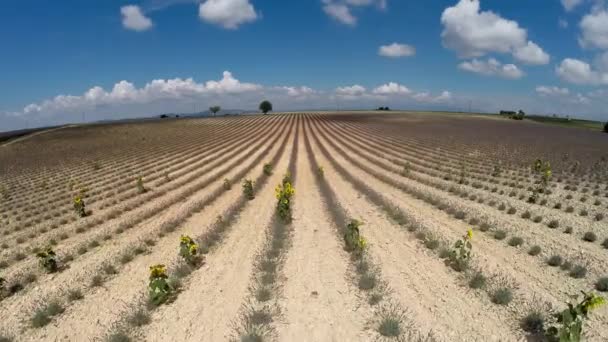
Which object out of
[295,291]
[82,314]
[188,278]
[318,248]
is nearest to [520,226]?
[318,248]

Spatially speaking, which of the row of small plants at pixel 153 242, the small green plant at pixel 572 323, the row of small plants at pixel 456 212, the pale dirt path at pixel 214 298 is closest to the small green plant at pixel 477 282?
the small green plant at pixel 572 323

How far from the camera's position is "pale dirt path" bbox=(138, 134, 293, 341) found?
6.93 metres

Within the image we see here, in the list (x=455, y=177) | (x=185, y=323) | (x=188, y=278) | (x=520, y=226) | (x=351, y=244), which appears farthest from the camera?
(x=455, y=177)

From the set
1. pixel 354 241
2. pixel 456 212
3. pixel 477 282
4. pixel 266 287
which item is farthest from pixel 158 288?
pixel 456 212

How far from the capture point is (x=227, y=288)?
863 centimetres

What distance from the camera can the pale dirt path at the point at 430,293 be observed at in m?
6.70

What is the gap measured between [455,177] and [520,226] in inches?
382

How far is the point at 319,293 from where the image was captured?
827cm

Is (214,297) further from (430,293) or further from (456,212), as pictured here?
(456,212)

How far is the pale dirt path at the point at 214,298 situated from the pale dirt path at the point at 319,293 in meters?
1.19

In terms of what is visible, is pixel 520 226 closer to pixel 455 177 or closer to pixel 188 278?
pixel 455 177

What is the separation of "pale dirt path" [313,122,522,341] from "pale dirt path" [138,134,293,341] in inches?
155

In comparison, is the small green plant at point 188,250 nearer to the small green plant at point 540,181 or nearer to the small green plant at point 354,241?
the small green plant at point 354,241

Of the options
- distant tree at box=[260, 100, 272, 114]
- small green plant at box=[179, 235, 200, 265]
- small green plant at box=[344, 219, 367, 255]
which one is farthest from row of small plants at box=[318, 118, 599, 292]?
distant tree at box=[260, 100, 272, 114]
